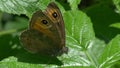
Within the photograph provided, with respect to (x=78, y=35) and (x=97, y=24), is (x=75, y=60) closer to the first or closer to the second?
(x=78, y=35)

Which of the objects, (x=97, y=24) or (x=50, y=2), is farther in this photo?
(x=97, y=24)

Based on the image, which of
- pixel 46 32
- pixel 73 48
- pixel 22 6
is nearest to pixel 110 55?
pixel 73 48

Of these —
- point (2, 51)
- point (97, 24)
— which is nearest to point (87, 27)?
point (97, 24)

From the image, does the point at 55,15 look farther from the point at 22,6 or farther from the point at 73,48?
the point at 73,48

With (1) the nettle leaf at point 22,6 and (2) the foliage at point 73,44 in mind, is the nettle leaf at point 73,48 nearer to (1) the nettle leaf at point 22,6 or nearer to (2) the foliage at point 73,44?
(2) the foliage at point 73,44

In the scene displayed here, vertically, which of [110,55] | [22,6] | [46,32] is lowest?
[110,55]

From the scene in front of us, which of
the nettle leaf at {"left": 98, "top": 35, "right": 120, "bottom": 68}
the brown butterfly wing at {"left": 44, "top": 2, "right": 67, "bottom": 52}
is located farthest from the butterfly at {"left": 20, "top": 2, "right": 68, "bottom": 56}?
the nettle leaf at {"left": 98, "top": 35, "right": 120, "bottom": 68}
